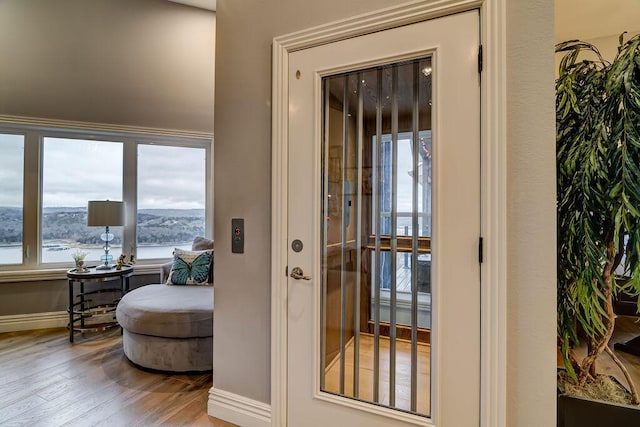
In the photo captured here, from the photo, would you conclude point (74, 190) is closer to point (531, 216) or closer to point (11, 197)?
point (11, 197)

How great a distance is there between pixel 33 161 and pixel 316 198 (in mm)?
3703

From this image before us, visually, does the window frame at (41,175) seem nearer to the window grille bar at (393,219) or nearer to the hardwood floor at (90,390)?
the hardwood floor at (90,390)

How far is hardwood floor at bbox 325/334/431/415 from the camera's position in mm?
1449

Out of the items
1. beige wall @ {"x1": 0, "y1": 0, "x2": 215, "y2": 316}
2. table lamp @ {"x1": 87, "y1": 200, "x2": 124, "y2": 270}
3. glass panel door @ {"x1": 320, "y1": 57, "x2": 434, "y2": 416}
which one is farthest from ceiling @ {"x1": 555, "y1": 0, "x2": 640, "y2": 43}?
table lamp @ {"x1": 87, "y1": 200, "x2": 124, "y2": 270}

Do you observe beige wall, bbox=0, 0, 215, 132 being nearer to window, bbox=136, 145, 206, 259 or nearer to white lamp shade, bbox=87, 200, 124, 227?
window, bbox=136, 145, 206, 259

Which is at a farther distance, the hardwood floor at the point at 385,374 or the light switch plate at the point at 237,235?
the light switch plate at the point at 237,235

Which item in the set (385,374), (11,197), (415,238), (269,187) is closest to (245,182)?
(269,187)

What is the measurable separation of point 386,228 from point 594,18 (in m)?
1.48

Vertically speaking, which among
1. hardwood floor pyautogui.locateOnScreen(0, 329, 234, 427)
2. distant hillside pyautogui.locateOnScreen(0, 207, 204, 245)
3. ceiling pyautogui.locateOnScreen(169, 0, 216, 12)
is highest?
ceiling pyautogui.locateOnScreen(169, 0, 216, 12)

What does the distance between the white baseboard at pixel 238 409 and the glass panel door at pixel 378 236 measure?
446mm

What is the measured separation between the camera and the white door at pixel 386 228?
136cm

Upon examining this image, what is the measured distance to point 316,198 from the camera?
1.67 m

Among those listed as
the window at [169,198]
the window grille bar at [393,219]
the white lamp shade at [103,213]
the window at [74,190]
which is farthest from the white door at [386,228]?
the window at [74,190]

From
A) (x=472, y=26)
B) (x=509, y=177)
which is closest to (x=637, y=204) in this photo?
(x=509, y=177)
